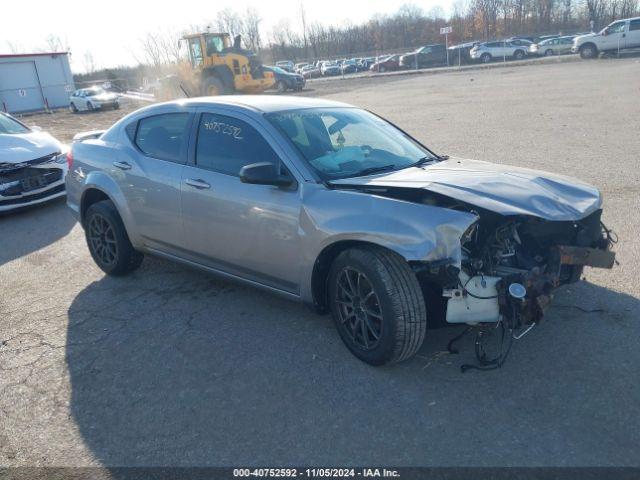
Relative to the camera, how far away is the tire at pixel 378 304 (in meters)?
3.32

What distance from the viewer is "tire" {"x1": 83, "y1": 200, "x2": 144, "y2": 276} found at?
529 centimetres

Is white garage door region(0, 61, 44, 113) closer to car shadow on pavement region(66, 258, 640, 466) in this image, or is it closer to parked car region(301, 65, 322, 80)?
parked car region(301, 65, 322, 80)

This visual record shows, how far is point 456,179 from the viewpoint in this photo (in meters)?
3.73

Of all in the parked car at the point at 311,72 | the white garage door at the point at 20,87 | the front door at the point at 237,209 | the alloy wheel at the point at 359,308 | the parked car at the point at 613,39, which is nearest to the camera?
the alloy wheel at the point at 359,308

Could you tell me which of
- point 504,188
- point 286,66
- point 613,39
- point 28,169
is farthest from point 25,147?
point 286,66

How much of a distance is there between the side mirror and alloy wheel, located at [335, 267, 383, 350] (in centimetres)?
77

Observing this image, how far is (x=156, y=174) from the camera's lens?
4758 millimetres

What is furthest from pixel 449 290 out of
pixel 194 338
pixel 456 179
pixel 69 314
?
pixel 69 314

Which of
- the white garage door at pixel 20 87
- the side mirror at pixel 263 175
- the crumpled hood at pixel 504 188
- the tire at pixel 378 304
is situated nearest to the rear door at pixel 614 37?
the crumpled hood at pixel 504 188

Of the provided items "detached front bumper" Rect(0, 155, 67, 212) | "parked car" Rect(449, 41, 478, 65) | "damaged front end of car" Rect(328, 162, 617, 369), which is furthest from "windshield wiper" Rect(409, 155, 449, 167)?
"parked car" Rect(449, 41, 478, 65)

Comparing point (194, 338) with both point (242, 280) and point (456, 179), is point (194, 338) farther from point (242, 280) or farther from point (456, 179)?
point (456, 179)

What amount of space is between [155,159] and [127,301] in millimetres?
1296

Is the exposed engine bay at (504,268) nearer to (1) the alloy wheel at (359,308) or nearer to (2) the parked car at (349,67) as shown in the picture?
(1) the alloy wheel at (359,308)

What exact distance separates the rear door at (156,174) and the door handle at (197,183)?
0.50 feet
